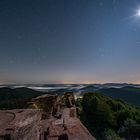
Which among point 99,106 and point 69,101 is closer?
point 69,101

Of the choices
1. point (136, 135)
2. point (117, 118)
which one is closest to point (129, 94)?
point (117, 118)

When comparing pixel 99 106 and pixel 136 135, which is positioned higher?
pixel 99 106

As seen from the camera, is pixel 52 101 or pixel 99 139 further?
pixel 99 139

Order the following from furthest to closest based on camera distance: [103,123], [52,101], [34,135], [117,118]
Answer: [117,118], [103,123], [52,101], [34,135]

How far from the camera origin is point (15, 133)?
105 inches

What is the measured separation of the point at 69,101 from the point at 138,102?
6470 cm

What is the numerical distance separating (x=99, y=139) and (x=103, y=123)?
3.97 metres

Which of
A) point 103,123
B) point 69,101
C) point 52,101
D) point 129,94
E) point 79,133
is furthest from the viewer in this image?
point 129,94

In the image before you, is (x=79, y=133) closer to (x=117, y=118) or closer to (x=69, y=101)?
(x=69, y=101)

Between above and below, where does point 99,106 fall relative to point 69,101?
below

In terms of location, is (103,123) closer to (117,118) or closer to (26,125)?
(117,118)

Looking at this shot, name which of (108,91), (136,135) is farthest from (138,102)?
(136,135)

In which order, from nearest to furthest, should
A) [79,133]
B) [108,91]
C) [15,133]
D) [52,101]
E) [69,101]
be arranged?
[15,133] < [79,133] < [52,101] < [69,101] < [108,91]

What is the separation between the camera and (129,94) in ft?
226
